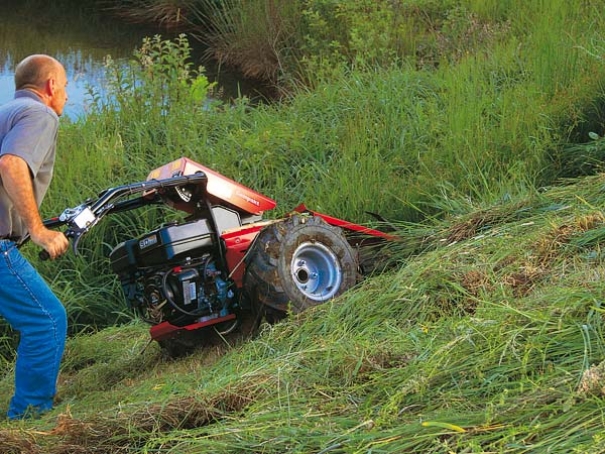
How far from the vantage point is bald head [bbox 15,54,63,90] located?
200 inches

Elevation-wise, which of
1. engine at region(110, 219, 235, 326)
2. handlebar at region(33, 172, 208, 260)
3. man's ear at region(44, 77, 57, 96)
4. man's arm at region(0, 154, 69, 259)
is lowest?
engine at region(110, 219, 235, 326)

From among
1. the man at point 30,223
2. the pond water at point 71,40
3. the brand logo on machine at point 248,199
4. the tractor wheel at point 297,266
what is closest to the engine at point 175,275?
the tractor wheel at point 297,266

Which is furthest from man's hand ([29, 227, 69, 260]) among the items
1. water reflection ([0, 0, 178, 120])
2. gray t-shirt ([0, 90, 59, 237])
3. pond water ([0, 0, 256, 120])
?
water reflection ([0, 0, 178, 120])

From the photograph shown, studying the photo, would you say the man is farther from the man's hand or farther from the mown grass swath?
the mown grass swath

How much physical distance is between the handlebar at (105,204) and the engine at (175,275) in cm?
21

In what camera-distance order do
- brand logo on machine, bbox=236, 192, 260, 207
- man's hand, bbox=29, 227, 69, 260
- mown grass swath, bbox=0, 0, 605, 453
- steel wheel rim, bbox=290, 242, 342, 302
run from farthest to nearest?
brand logo on machine, bbox=236, 192, 260, 207, steel wheel rim, bbox=290, 242, 342, 302, man's hand, bbox=29, 227, 69, 260, mown grass swath, bbox=0, 0, 605, 453

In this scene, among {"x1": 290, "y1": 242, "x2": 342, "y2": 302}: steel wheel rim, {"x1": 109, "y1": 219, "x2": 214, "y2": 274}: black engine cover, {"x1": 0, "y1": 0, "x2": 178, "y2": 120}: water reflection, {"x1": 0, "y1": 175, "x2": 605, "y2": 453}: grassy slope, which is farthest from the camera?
{"x1": 0, "y1": 0, "x2": 178, "y2": 120}: water reflection

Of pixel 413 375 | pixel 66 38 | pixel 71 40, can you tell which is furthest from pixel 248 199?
pixel 66 38

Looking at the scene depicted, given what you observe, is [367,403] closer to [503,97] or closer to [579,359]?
[579,359]

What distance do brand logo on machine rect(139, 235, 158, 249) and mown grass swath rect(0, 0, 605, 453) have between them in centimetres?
64

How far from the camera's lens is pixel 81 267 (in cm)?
755

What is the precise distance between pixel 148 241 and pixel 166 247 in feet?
0.33

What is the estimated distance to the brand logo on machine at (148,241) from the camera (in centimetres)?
533

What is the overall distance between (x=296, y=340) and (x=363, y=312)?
0.33 m
